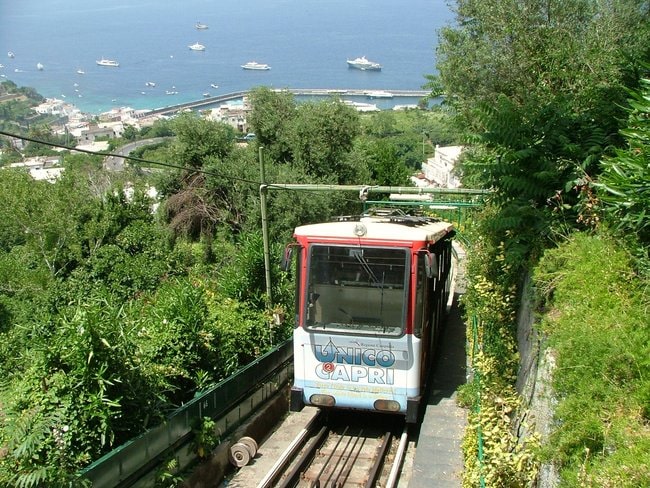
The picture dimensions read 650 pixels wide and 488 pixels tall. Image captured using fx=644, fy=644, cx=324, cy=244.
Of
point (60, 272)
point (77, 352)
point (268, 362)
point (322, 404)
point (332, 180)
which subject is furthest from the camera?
point (332, 180)

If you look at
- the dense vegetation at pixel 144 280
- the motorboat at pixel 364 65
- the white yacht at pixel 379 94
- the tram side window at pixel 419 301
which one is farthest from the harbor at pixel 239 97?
the tram side window at pixel 419 301

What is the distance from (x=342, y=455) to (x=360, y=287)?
278 cm

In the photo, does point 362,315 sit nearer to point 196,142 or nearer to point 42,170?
point 196,142

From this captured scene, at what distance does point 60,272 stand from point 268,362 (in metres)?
18.1

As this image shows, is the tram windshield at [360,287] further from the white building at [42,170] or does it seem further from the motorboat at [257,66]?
the motorboat at [257,66]

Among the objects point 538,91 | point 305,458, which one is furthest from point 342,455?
point 538,91

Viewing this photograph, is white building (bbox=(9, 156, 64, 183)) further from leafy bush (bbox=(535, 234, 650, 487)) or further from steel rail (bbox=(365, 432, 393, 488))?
leafy bush (bbox=(535, 234, 650, 487))

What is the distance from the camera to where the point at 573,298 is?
6.33 metres

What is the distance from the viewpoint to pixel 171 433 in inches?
342

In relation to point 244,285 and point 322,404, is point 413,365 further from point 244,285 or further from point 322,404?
point 244,285

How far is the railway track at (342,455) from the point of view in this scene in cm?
920

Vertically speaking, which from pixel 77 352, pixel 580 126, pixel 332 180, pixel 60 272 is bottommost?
pixel 60 272

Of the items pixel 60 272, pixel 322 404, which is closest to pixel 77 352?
pixel 322 404

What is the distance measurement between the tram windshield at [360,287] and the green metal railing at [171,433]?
2036mm
